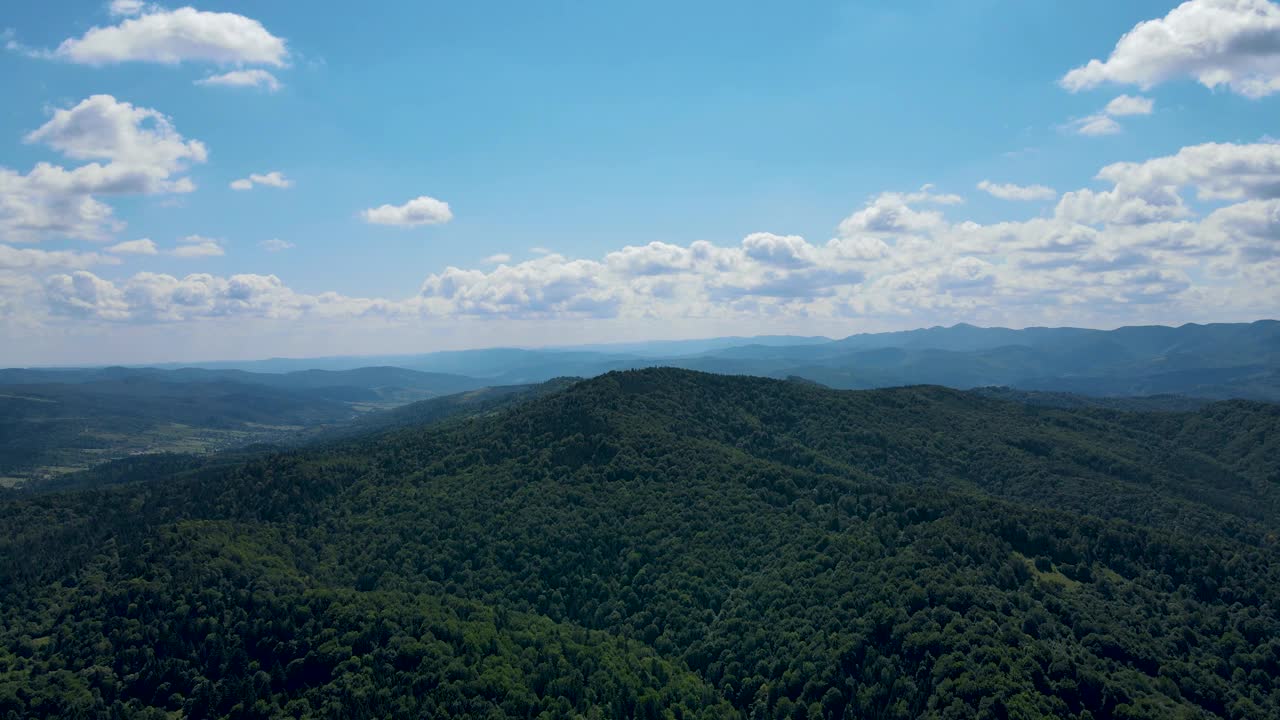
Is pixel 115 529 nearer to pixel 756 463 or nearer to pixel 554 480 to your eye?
pixel 554 480

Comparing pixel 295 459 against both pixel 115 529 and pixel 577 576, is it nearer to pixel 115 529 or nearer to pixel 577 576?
pixel 115 529

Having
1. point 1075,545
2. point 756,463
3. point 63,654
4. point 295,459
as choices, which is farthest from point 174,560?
point 1075,545

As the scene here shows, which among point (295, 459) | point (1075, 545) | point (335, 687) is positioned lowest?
point (335, 687)

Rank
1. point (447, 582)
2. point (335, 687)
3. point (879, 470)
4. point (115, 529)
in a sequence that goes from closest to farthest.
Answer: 1. point (335, 687)
2. point (447, 582)
3. point (115, 529)
4. point (879, 470)

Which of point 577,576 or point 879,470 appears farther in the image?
point 879,470

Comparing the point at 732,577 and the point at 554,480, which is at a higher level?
the point at 554,480

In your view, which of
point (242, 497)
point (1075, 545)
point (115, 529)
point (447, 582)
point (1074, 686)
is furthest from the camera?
point (242, 497)
